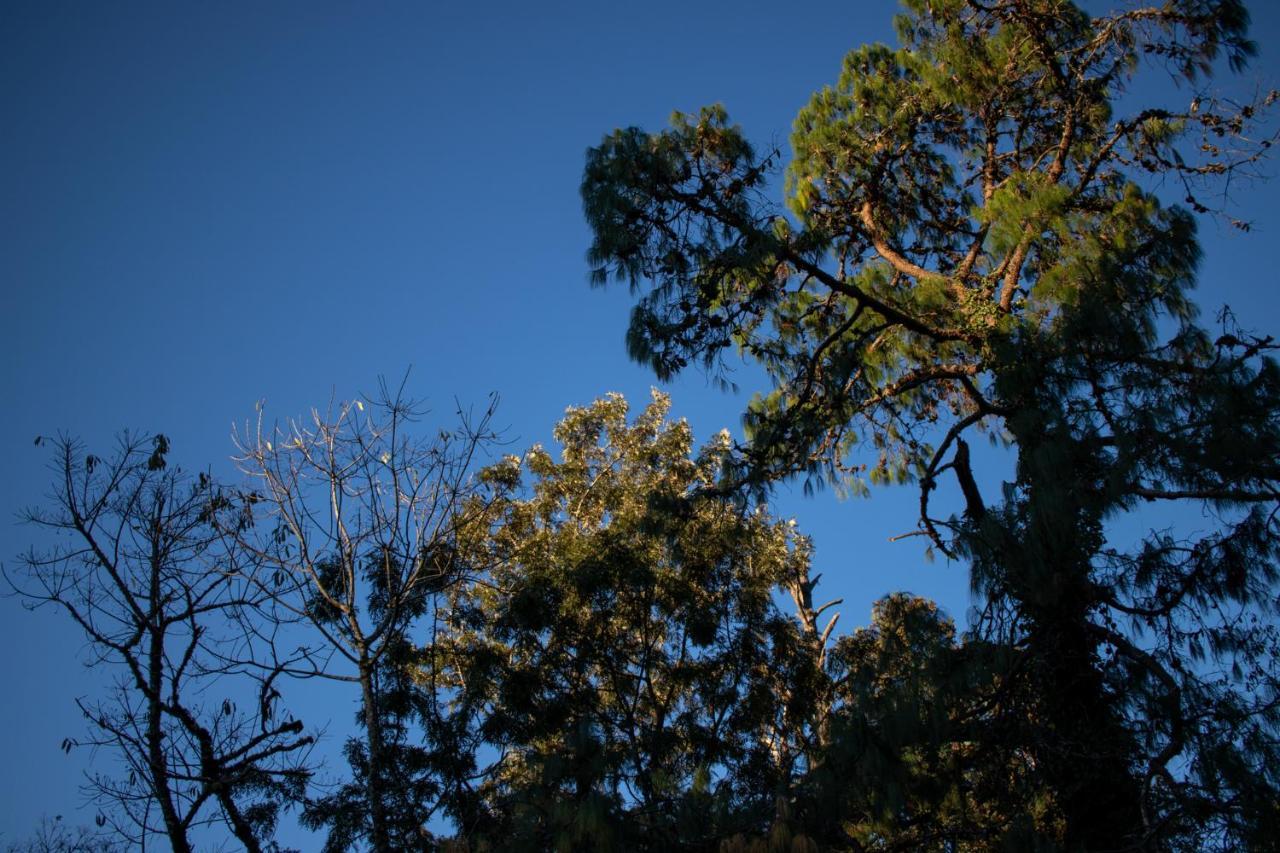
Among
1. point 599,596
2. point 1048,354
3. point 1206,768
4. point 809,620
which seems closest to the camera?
point 1206,768

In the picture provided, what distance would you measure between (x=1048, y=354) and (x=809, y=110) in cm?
390

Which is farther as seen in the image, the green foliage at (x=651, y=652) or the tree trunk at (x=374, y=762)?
the green foliage at (x=651, y=652)

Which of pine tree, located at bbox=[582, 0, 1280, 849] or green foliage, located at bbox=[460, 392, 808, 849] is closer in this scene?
pine tree, located at bbox=[582, 0, 1280, 849]

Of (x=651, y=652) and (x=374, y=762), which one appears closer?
(x=374, y=762)

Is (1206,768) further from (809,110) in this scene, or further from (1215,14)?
(809,110)

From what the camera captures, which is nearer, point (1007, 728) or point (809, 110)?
point (1007, 728)

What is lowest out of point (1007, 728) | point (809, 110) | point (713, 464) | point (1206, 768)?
point (1206, 768)

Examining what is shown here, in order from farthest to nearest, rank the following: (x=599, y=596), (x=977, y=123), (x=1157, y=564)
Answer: (x=599, y=596)
(x=977, y=123)
(x=1157, y=564)

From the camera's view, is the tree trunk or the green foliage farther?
the green foliage

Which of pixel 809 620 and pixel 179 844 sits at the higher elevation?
pixel 809 620

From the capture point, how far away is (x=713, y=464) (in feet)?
32.7

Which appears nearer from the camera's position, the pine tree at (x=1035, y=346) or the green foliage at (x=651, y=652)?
the pine tree at (x=1035, y=346)

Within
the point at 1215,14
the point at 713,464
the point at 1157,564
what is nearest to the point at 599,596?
the point at 713,464

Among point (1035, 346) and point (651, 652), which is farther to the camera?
point (651, 652)
